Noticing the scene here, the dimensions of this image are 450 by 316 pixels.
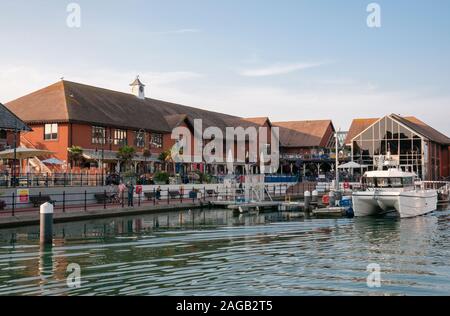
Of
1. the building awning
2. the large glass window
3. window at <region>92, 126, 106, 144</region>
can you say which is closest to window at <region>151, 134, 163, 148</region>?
the building awning

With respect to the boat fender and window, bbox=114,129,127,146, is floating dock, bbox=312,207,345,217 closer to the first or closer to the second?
the boat fender

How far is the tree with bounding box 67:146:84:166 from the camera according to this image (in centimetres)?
4106

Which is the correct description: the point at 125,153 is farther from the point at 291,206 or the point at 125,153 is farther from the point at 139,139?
the point at 291,206

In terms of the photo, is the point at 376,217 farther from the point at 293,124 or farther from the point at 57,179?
the point at 293,124

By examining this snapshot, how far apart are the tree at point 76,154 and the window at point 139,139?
8.20 m

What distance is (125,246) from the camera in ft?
61.2

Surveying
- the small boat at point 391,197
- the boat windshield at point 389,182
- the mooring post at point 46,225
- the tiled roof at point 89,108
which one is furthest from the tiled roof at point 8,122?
the boat windshield at point 389,182

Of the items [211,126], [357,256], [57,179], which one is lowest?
[357,256]

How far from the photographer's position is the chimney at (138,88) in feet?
209

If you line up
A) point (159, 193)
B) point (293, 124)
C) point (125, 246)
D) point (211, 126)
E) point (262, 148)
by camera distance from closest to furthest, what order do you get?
1. point (125, 246)
2. point (159, 193)
3. point (211, 126)
4. point (262, 148)
5. point (293, 124)
